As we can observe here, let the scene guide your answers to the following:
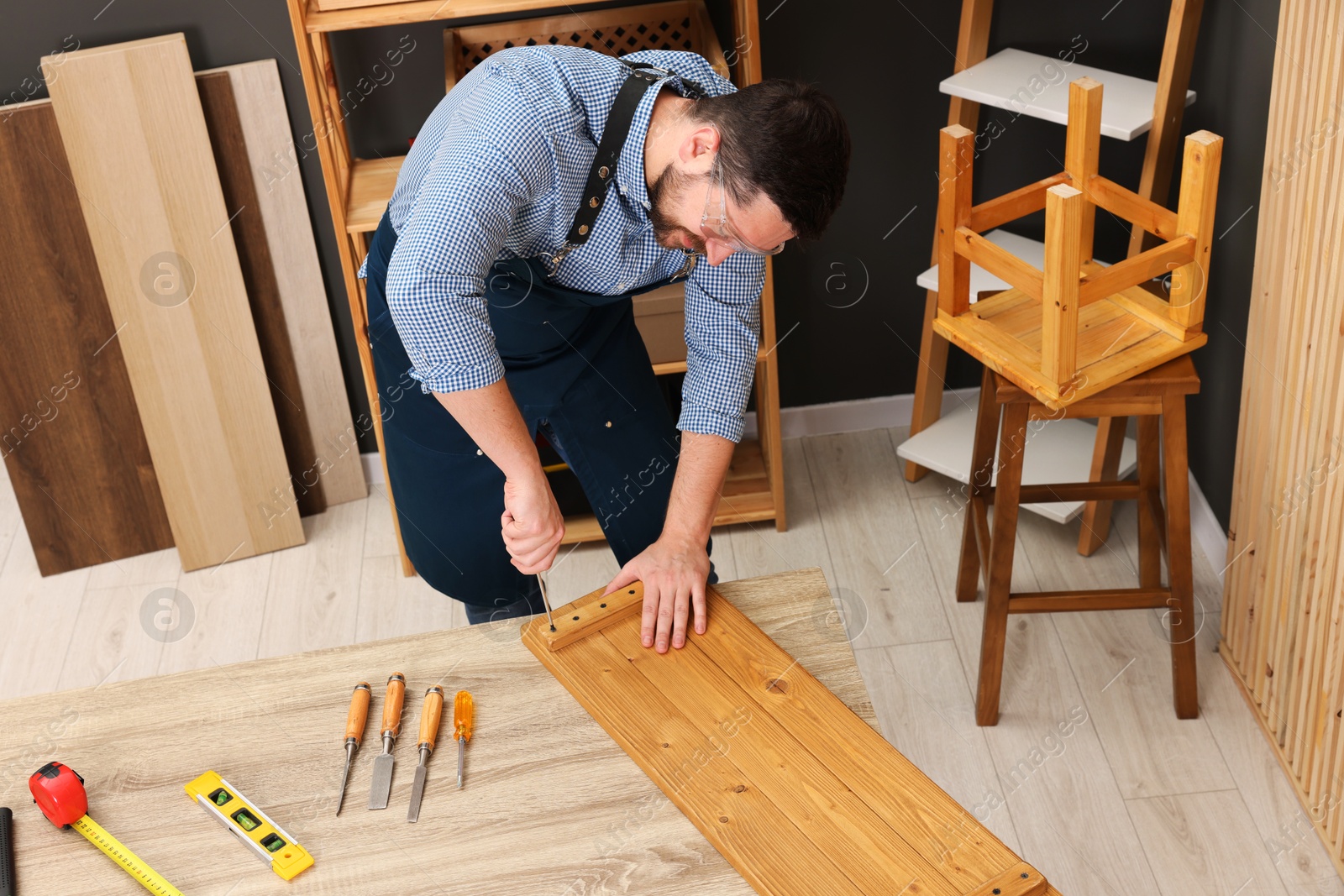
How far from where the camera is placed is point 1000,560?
236 centimetres

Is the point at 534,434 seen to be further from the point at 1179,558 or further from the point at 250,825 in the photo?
the point at 1179,558

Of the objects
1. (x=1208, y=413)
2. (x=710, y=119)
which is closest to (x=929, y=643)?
(x=1208, y=413)

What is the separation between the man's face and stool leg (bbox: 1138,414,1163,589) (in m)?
1.18

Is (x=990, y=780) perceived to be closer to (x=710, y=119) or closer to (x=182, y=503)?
(x=710, y=119)

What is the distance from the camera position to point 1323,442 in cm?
208

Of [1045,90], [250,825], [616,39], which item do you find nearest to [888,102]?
[1045,90]

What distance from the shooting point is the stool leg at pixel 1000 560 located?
7.31 ft

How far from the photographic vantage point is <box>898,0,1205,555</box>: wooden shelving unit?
2412 millimetres

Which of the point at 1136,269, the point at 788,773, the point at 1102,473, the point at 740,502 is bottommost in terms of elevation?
the point at 740,502

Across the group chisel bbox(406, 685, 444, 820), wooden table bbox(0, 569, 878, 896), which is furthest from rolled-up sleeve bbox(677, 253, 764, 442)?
chisel bbox(406, 685, 444, 820)

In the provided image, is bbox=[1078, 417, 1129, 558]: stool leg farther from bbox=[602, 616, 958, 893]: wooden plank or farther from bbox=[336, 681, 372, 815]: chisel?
bbox=[336, 681, 372, 815]: chisel

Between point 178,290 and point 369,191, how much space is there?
1.93 ft

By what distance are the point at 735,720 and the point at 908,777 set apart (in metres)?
0.22

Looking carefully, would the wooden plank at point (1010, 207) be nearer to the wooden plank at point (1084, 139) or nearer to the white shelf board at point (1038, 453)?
the wooden plank at point (1084, 139)
